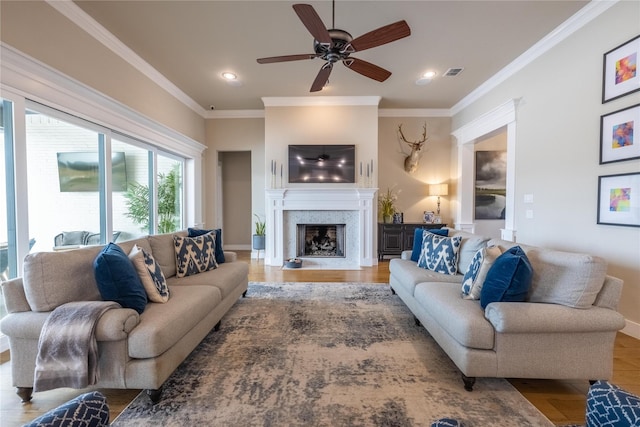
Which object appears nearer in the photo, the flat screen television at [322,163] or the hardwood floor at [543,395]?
the hardwood floor at [543,395]

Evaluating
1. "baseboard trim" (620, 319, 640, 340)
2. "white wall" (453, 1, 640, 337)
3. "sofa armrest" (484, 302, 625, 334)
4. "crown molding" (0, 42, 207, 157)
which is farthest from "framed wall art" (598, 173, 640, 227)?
"crown molding" (0, 42, 207, 157)

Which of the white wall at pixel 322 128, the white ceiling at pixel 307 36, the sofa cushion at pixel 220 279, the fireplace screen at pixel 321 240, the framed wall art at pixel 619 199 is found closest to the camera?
the framed wall art at pixel 619 199

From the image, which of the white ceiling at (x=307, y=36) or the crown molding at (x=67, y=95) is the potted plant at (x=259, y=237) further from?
the white ceiling at (x=307, y=36)

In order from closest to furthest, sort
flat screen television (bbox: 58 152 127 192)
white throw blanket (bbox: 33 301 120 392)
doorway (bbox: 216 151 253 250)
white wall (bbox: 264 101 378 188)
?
1. white throw blanket (bbox: 33 301 120 392)
2. flat screen television (bbox: 58 152 127 192)
3. white wall (bbox: 264 101 378 188)
4. doorway (bbox: 216 151 253 250)

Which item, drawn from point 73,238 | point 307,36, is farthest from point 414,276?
point 73,238

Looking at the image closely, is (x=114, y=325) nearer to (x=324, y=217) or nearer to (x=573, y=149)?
(x=324, y=217)

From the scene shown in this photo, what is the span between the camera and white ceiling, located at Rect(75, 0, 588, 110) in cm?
271

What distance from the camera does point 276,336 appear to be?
8.13ft

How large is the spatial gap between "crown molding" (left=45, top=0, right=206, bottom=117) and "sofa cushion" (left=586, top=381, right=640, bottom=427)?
4559 millimetres

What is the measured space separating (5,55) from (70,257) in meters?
1.73

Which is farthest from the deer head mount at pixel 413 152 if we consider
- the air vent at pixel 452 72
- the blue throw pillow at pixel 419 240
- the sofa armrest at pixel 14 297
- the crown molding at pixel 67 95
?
the sofa armrest at pixel 14 297

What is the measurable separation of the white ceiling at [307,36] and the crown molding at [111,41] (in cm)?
6

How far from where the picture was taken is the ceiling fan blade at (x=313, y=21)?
76.2 inches

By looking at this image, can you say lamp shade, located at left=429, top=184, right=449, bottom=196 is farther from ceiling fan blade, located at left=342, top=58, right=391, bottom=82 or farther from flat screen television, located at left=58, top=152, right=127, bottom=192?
flat screen television, located at left=58, top=152, right=127, bottom=192
